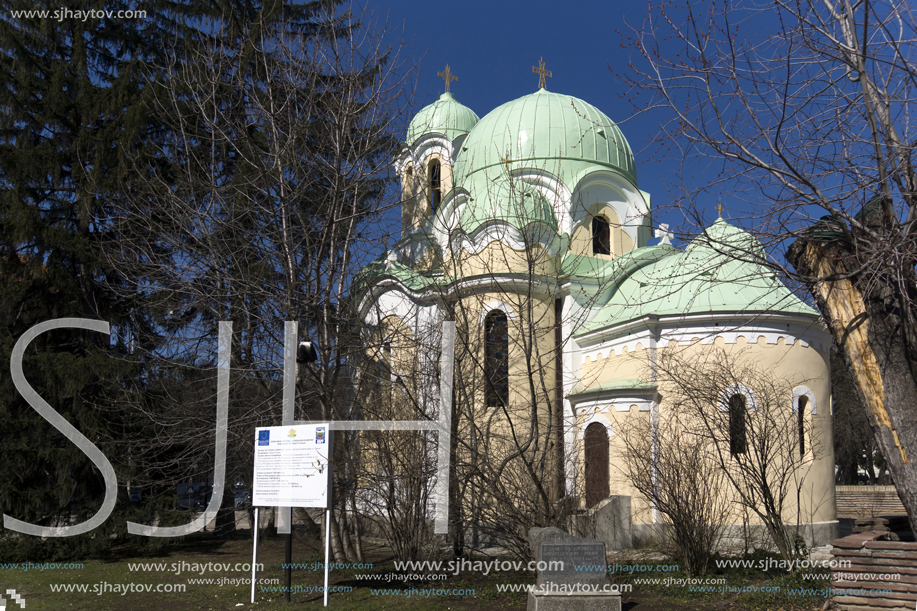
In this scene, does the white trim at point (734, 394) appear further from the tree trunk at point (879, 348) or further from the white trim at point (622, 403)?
the tree trunk at point (879, 348)

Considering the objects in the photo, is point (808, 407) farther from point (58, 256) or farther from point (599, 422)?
point (58, 256)

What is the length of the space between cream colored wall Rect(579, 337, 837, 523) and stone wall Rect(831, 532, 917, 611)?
6915 millimetres

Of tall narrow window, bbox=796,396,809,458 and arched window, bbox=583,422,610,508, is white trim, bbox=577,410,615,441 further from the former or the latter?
tall narrow window, bbox=796,396,809,458

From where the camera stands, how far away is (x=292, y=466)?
8516mm

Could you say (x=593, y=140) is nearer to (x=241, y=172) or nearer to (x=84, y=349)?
(x=241, y=172)

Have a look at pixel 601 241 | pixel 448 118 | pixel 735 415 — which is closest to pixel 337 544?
pixel 735 415

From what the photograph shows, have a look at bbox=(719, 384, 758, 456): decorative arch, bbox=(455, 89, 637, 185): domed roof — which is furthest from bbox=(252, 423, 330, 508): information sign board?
bbox=(455, 89, 637, 185): domed roof

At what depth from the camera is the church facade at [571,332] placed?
35.0 ft

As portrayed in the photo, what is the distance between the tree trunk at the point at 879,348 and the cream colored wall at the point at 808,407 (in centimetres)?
834

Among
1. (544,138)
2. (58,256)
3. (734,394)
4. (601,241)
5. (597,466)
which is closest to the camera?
(734,394)

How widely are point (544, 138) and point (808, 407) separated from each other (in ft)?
33.5

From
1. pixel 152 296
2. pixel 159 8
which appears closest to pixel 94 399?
pixel 152 296

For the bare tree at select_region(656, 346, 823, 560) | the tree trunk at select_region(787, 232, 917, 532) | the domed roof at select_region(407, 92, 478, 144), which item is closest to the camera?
the tree trunk at select_region(787, 232, 917, 532)

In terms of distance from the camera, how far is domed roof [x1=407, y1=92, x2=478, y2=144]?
24203 mm
